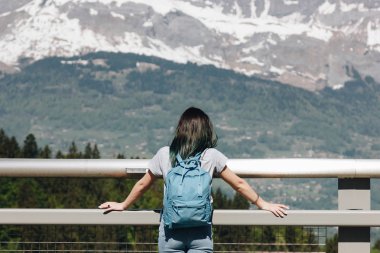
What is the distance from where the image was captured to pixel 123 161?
568cm

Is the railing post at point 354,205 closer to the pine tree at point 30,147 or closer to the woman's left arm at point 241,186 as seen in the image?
the woman's left arm at point 241,186

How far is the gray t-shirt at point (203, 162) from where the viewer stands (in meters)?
5.21

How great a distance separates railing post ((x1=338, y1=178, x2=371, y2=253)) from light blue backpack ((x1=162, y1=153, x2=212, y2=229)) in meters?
0.97

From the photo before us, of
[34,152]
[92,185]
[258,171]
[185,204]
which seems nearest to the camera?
[185,204]

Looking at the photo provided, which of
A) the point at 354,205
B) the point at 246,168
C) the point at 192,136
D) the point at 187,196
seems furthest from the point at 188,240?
the point at 354,205

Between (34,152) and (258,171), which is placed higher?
(34,152)

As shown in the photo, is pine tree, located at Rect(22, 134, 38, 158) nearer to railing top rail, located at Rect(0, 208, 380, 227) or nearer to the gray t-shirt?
railing top rail, located at Rect(0, 208, 380, 227)

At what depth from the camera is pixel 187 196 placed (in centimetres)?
503

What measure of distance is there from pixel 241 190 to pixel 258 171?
35 cm

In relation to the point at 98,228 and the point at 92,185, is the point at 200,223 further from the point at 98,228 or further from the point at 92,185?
the point at 92,185

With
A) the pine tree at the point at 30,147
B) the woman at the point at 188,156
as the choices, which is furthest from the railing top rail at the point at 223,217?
the pine tree at the point at 30,147

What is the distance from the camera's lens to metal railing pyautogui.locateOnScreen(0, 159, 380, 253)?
5.59 meters

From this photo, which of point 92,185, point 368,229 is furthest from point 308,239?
point 92,185

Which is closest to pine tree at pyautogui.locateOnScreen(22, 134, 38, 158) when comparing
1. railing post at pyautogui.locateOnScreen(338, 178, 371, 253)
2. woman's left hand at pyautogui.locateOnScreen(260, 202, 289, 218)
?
railing post at pyautogui.locateOnScreen(338, 178, 371, 253)
